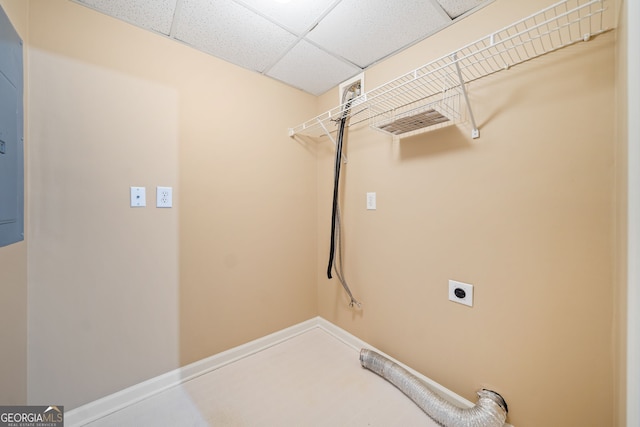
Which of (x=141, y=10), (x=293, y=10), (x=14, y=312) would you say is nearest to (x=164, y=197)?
(x=14, y=312)

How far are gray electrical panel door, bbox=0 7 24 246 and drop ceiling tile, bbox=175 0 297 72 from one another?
2.35 feet

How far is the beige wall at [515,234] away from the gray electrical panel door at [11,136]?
1.77 metres

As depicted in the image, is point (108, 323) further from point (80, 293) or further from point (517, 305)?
point (517, 305)

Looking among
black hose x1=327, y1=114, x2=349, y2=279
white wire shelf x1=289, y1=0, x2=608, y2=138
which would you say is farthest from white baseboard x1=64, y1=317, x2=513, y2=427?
white wire shelf x1=289, y1=0, x2=608, y2=138

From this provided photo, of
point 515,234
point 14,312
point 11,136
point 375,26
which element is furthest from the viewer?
point 375,26

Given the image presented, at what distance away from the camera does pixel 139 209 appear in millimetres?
1413

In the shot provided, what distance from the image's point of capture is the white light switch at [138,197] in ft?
4.55

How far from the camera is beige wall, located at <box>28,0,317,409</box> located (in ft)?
3.91

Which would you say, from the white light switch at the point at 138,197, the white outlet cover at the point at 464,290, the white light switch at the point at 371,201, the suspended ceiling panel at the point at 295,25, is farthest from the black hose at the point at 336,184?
the white light switch at the point at 138,197

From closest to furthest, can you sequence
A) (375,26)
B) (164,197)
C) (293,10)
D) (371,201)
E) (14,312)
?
(14,312) → (293,10) → (375,26) → (164,197) → (371,201)

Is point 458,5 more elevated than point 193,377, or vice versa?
point 458,5

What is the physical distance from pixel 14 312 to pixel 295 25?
191 cm

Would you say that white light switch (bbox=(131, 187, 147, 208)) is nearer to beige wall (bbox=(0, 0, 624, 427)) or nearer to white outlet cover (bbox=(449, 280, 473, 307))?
beige wall (bbox=(0, 0, 624, 427))

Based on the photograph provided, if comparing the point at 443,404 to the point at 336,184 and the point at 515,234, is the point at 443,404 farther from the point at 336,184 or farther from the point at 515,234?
the point at 336,184
